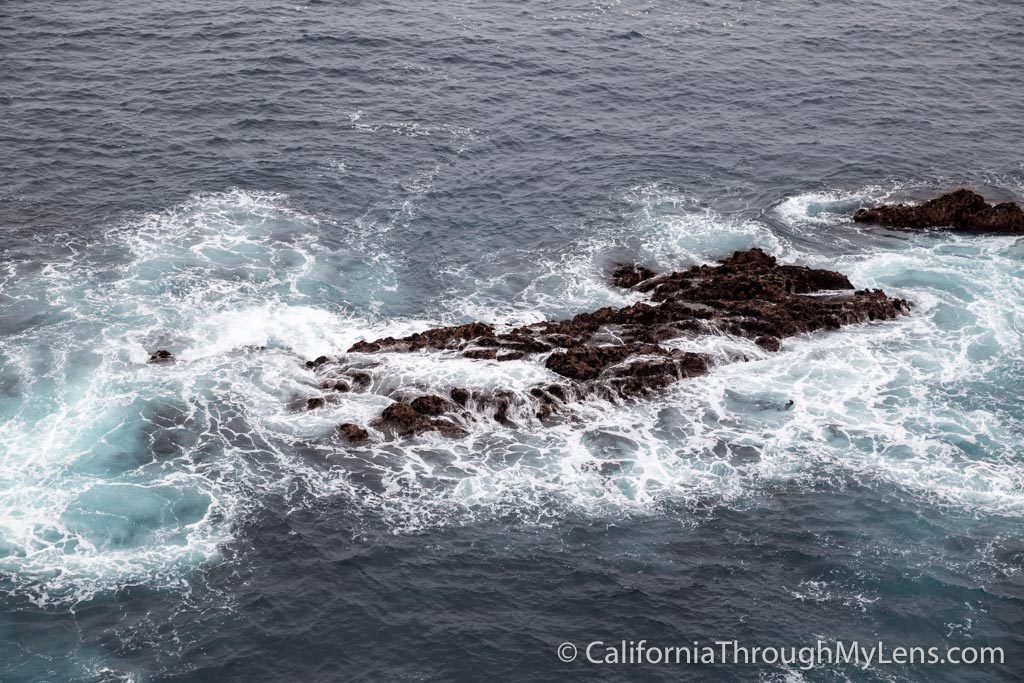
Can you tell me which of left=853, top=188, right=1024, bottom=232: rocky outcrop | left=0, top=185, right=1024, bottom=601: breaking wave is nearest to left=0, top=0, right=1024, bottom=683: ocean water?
left=0, top=185, right=1024, bottom=601: breaking wave

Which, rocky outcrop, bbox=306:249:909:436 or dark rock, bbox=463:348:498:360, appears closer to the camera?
rocky outcrop, bbox=306:249:909:436

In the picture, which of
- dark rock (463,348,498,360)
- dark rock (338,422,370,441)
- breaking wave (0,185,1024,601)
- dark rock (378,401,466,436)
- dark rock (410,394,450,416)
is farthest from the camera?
dark rock (463,348,498,360)

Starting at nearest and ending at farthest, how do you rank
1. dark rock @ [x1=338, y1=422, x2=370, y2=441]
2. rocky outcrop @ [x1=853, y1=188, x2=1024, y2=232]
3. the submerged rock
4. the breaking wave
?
the breaking wave
dark rock @ [x1=338, y1=422, x2=370, y2=441]
the submerged rock
rocky outcrop @ [x1=853, y1=188, x2=1024, y2=232]

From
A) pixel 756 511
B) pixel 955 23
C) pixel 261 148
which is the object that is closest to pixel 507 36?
pixel 261 148

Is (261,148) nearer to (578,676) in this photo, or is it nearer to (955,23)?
(578,676)

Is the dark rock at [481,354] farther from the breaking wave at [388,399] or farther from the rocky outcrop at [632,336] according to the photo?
the breaking wave at [388,399]

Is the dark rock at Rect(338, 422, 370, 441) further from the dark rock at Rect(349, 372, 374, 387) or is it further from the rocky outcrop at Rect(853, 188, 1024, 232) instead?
the rocky outcrop at Rect(853, 188, 1024, 232)

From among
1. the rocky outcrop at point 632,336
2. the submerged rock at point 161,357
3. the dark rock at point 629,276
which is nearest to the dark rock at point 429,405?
the rocky outcrop at point 632,336
